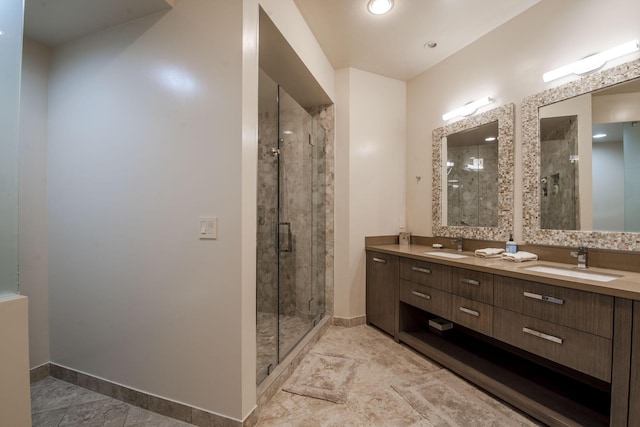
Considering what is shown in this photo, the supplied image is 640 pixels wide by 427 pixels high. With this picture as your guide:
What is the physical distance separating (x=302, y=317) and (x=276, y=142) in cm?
171

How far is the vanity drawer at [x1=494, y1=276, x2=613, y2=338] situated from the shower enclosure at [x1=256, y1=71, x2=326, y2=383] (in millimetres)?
1522

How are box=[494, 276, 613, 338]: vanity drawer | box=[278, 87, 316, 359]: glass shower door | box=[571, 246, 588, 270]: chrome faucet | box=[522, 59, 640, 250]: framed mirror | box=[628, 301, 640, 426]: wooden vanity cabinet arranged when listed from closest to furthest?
box=[628, 301, 640, 426]: wooden vanity cabinet, box=[494, 276, 613, 338]: vanity drawer, box=[522, 59, 640, 250]: framed mirror, box=[571, 246, 588, 270]: chrome faucet, box=[278, 87, 316, 359]: glass shower door

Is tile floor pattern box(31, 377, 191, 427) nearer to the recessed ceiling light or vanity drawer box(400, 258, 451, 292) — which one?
vanity drawer box(400, 258, 451, 292)

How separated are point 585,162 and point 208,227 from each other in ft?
7.49

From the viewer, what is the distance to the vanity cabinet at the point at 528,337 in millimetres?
1176

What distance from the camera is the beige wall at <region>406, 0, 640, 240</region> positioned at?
167 cm

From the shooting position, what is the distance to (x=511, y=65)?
84.9 inches

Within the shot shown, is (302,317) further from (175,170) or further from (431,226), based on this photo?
(175,170)

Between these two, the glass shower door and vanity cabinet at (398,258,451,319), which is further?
the glass shower door

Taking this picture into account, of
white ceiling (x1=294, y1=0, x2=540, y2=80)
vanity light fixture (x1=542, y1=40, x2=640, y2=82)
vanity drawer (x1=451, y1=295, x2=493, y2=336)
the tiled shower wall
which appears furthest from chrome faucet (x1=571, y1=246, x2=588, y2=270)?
the tiled shower wall

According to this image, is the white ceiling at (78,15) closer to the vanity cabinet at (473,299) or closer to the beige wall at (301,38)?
the beige wall at (301,38)

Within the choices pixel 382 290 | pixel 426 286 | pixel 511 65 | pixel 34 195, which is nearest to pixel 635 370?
pixel 426 286

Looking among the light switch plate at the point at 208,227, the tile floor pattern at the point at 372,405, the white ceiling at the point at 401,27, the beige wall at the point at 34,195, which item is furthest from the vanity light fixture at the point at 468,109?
the beige wall at the point at 34,195

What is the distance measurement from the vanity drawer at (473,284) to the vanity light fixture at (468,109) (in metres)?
1.42
